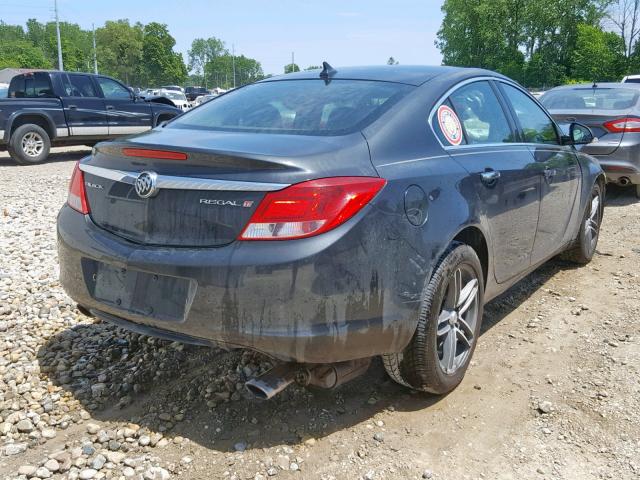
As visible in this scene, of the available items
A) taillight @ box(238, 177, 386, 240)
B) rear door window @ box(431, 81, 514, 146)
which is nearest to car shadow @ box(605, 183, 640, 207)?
rear door window @ box(431, 81, 514, 146)

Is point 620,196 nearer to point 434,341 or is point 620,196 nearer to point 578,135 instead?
point 578,135

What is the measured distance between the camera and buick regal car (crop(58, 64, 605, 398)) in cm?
230

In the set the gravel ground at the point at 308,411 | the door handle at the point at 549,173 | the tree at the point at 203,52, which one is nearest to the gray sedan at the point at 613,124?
the door handle at the point at 549,173

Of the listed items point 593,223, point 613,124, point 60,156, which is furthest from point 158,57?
Answer: point 593,223

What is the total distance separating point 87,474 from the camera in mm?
2418

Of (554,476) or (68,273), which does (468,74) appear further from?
(68,273)

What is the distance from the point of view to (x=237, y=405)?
9.57 ft

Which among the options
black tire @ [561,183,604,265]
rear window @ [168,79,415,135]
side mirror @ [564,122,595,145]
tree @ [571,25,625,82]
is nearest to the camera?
rear window @ [168,79,415,135]

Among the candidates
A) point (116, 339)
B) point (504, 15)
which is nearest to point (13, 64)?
point (504, 15)

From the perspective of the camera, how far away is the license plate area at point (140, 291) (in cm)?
242

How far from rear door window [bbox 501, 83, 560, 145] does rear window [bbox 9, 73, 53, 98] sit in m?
10.8

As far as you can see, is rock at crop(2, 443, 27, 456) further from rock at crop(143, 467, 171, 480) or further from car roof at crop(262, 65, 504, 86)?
car roof at crop(262, 65, 504, 86)

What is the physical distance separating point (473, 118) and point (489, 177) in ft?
1.34

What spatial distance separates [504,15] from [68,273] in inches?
3214
